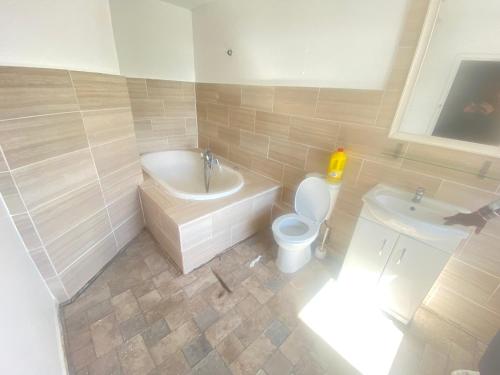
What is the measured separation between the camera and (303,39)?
155 cm

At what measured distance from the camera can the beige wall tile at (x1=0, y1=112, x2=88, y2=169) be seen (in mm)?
1029

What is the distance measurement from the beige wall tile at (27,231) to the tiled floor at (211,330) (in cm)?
54

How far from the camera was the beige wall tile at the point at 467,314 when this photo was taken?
4.20ft

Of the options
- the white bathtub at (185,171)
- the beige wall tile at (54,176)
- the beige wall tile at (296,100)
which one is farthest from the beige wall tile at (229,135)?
the beige wall tile at (54,176)

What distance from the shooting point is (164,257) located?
1839 millimetres

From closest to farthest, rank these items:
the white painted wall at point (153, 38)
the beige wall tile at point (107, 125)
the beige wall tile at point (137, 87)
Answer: the beige wall tile at point (107, 125) < the white painted wall at point (153, 38) < the beige wall tile at point (137, 87)

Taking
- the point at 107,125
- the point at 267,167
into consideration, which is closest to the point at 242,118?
the point at 267,167

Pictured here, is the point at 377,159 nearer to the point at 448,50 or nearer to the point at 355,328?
the point at 448,50

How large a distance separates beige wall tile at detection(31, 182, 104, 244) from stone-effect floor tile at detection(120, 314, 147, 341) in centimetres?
71

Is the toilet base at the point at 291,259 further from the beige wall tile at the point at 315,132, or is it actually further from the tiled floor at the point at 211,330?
the beige wall tile at the point at 315,132

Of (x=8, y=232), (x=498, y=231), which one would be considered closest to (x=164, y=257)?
(x=8, y=232)

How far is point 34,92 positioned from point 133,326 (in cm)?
145

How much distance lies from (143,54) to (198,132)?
1.03m

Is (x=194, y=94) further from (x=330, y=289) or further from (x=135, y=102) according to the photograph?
(x=330, y=289)
